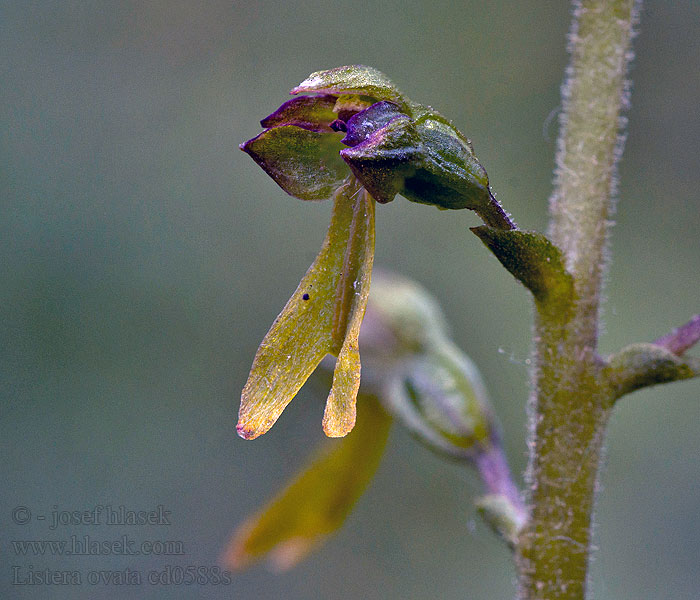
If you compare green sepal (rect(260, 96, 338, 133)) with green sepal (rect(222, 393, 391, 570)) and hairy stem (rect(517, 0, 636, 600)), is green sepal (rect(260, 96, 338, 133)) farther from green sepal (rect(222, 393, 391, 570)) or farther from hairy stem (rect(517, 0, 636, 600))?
green sepal (rect(222, 393, 391, 570))

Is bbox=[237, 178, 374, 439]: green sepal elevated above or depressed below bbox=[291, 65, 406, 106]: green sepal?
below

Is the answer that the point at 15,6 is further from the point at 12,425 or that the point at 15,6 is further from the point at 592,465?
the point at 592,465

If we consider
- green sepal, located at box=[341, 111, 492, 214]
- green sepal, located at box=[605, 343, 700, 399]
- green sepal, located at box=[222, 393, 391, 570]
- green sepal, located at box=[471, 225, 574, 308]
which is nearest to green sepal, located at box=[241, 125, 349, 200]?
green sepal, located at box=[341, 111, 492, 214]

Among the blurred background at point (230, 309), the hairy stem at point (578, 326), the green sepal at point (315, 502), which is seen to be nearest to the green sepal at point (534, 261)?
the hairy stem at point (578, 326)

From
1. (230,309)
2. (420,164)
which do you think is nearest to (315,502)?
(420,164)

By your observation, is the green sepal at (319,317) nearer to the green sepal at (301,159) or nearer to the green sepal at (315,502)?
the green sepal at (301,159)

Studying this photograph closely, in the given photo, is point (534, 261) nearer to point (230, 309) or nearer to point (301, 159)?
point (301, 159)
